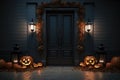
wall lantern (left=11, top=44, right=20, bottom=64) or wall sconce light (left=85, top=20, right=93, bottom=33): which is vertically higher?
wall sconce light (left=85, top=20, right=93, bottom=33)

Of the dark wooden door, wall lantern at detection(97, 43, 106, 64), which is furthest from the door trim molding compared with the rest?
wall lantern at detection(97, 43, 106, 64)

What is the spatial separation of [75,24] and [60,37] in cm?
108

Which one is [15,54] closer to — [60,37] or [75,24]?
[60,37]

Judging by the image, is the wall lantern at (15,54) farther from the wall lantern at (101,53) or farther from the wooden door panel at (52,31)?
the wall lantern at (101,53)

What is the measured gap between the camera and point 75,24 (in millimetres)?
14562

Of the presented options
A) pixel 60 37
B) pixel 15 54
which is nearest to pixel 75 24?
pixel 60 37

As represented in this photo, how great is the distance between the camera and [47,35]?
1481 cm

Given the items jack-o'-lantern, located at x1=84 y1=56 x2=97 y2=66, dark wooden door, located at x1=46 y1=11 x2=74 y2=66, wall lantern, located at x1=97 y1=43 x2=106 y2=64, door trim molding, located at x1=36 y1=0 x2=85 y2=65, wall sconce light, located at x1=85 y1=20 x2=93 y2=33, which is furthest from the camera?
dark wooden door, located at x1=46 y1=11 x2=74 y2=66

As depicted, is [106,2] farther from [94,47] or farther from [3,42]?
[3,42]

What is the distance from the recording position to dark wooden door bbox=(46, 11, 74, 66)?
1480cm

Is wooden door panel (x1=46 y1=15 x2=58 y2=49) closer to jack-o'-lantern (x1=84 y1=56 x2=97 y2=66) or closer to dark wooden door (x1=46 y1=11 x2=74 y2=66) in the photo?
dark wooden door (x1=46 y1=11 x2=74 y2=66)

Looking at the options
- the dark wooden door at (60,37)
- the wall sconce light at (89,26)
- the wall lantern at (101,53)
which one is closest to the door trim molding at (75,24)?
the wall sconce light at (89,26)

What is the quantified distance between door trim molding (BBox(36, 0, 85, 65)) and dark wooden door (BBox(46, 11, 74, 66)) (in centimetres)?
34

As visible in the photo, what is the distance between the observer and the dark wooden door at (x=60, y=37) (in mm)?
14805
